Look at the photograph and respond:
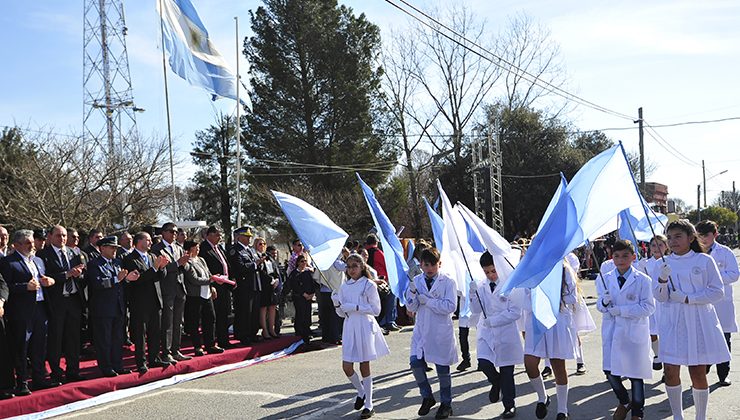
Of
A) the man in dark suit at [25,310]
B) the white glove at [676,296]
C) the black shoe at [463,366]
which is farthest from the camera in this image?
the black shoe at [463,366]

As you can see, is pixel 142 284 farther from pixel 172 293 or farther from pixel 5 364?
pixel 5 364

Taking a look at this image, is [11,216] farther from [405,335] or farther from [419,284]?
[419,284]

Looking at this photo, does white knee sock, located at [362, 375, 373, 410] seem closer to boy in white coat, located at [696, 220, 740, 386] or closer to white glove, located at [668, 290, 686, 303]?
white glove, located at [668, 290, 686, 303]

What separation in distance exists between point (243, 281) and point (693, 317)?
7605 millimetres

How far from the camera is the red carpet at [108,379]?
7.86m

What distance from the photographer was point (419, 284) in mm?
7633

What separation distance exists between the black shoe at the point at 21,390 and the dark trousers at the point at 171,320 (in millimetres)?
2126

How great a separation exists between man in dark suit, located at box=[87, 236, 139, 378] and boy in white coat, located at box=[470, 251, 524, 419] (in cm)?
464

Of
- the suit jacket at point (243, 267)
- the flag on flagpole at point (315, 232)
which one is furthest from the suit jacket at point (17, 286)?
the suit jacket at point (243, 267)

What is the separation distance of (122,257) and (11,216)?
11.6 m

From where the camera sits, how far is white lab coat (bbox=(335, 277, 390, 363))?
25.3ft

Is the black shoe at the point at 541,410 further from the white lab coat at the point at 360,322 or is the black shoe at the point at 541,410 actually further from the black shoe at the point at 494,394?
the white lab coat at the point at 360,322

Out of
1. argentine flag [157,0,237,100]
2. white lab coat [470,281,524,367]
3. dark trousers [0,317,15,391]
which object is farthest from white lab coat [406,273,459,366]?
argentine flag [157,0,237,100]

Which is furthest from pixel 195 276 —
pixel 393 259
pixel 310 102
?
pixel 310 102
